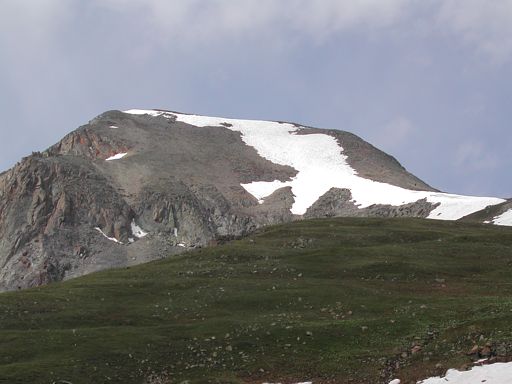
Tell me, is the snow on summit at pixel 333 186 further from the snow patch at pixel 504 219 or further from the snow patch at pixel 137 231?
the snow patch at pixel 137 231

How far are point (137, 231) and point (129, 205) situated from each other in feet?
23.4

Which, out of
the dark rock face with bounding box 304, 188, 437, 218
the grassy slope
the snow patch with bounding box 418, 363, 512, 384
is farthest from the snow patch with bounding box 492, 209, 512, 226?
the snow patch with bounding box 418, 363, 512, 384

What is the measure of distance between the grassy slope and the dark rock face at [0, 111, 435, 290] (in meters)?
67.3

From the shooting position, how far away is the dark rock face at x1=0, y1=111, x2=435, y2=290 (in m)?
140

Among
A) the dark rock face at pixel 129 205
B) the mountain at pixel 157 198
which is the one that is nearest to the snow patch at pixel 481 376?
the mountain at pixel 157 198

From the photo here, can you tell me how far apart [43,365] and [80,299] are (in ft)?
53.1

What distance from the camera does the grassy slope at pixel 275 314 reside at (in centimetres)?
3812

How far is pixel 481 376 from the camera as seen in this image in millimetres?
30797

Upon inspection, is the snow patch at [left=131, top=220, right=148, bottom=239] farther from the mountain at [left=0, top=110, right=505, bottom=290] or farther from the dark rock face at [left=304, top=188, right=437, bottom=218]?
the dark rock face at [left=304, top=188, right=437, bottom=218]

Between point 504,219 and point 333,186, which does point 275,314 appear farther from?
point 333,186

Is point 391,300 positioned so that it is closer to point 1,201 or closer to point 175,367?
point 175,367

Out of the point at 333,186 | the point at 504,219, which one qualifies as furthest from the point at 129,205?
the point at 504,219

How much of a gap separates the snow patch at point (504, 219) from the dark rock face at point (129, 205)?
20.8 m

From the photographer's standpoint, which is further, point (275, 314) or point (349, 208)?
point (349, 208)
